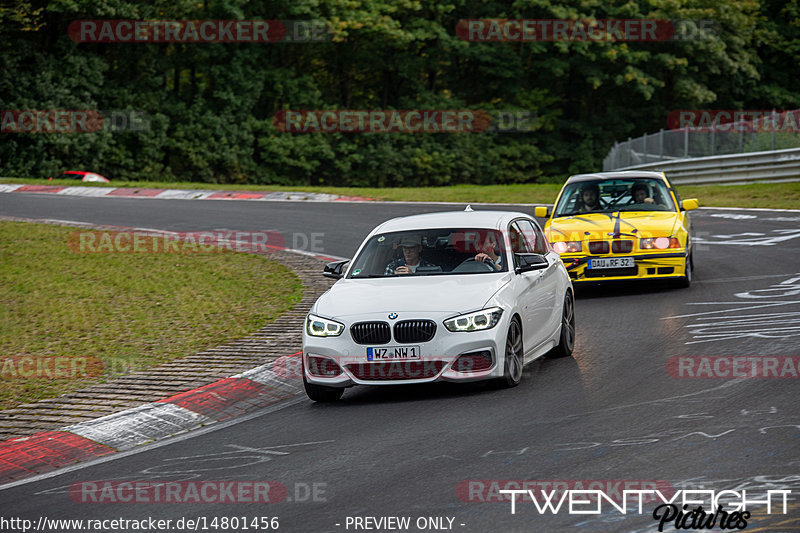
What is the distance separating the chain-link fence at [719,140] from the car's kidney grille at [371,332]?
2386 cm

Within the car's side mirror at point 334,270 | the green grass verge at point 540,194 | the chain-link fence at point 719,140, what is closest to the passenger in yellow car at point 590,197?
the car's side mirror at point 334,270

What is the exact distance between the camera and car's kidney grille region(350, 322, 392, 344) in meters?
8.54

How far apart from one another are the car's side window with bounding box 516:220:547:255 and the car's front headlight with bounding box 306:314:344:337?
2.85 meters

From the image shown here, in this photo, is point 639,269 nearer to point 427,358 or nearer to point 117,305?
point 427,358

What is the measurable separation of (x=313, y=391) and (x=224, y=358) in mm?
1920

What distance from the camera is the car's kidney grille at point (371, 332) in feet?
28.0

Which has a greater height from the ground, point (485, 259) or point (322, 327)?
point (485, 259)

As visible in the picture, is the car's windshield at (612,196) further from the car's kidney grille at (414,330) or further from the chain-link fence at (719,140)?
the chain-link fence at (719,140)

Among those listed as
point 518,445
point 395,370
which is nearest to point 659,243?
point 395,370

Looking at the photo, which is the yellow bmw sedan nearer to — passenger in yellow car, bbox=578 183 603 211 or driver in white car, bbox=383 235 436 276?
passenger in yellow car, bbox=578 183 603 211

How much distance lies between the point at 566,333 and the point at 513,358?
1.67m

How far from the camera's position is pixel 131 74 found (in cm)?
5209

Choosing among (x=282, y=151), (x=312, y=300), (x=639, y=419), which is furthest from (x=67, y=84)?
(x=639, y=419)

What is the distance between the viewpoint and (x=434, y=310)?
8.56 meters
